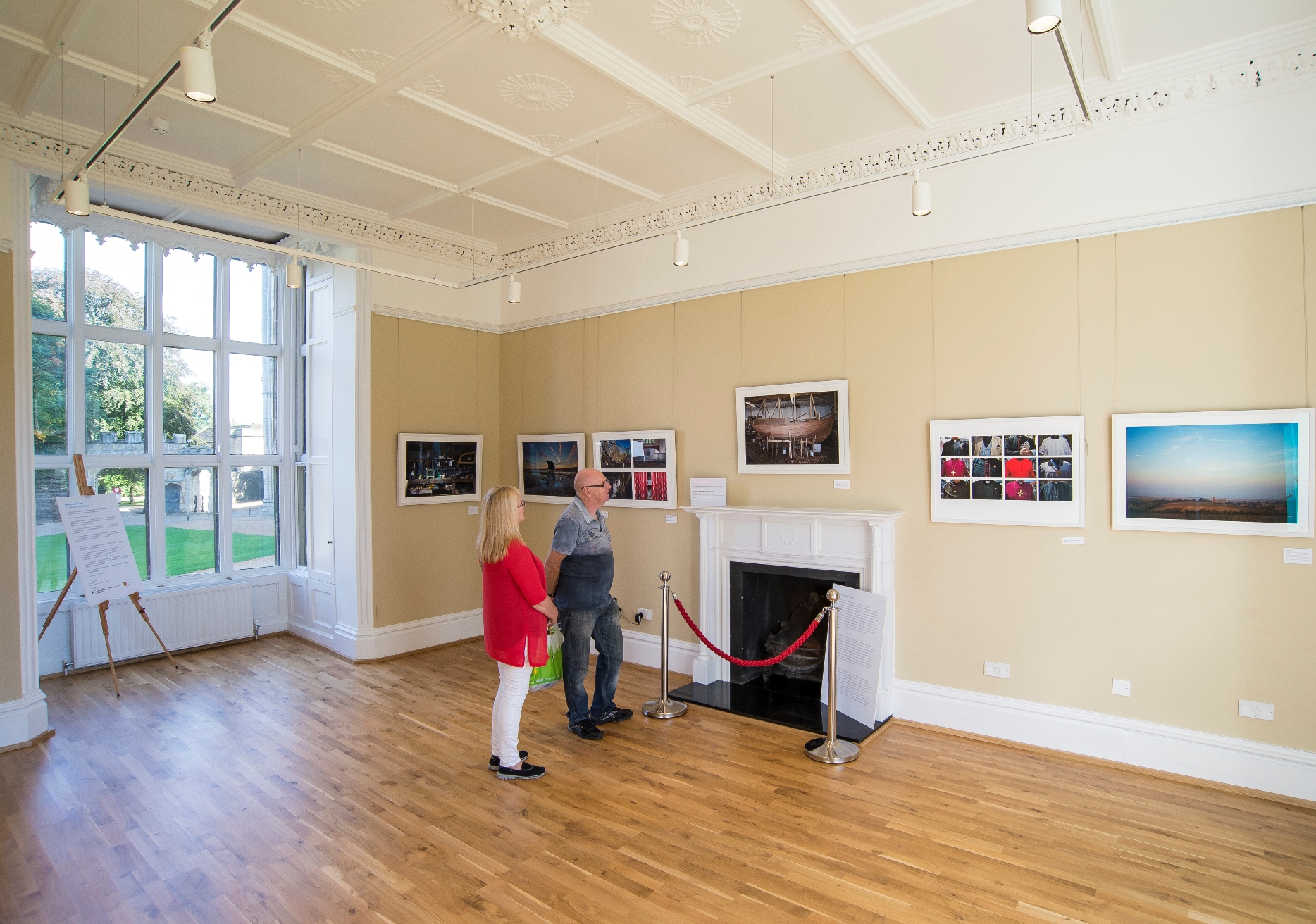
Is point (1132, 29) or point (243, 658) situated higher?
point (1132, 29)

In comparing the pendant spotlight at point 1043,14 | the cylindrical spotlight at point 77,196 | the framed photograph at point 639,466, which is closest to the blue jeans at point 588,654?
the framed photograph at point 639,466

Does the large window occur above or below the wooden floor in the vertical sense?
above

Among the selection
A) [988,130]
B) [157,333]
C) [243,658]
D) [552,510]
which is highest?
[988,130]

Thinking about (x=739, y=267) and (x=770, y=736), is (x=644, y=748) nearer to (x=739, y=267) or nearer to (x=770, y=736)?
(x=770, y=736)

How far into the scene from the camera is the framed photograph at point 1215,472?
13.8 ft

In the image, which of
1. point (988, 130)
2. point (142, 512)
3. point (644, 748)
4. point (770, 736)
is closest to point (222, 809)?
point (644, 748)

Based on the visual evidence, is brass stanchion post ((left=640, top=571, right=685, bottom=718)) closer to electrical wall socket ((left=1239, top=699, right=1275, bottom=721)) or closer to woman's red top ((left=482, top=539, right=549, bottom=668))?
woman's red top ((left=482, top=539, right=549, bottom=668))

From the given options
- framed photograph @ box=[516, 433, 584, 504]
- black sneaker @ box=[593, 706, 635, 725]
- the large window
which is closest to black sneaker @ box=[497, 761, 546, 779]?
black sneaker @ box=[593, 706, 635, 725]

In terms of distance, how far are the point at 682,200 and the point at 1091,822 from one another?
19.0 feet

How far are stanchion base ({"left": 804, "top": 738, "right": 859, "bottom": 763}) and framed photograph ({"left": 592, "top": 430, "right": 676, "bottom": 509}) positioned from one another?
9.02 feet

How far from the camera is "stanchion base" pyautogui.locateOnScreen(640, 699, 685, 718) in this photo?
18.9 ft

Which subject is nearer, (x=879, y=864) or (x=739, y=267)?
(x=879, y=864)

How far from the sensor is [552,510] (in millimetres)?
8203

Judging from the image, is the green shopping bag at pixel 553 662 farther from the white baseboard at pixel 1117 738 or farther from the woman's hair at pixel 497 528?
the white baseboard at pixel 1117 738
